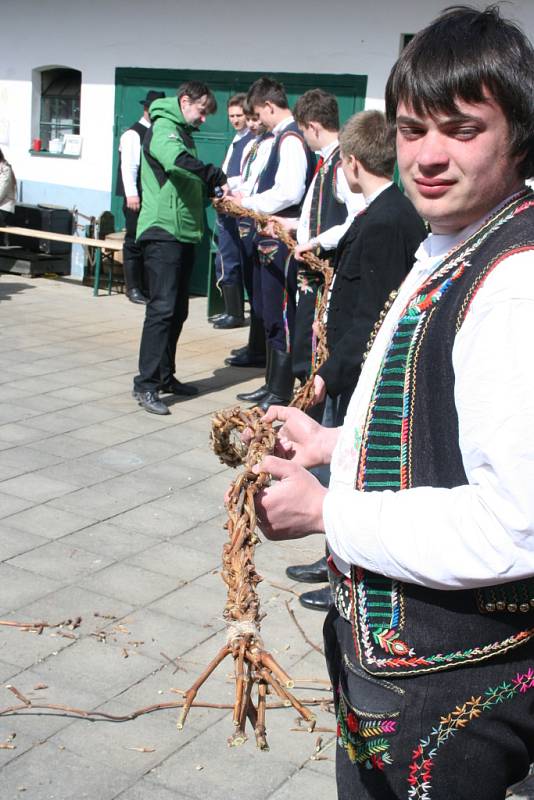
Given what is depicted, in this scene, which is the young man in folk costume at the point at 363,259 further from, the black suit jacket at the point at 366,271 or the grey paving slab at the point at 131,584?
the grey paving slab at the point at 131,584

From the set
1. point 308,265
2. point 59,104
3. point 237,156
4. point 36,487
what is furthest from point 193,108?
point 59,104

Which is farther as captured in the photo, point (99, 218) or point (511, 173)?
point (99, 218)

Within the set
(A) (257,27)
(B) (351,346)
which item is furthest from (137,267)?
(B) (351,346)

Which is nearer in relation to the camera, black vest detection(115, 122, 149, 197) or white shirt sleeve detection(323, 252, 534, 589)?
white shirt sleeve detection(323, 252, 534, 589)

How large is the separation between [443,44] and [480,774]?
1141 millimetres

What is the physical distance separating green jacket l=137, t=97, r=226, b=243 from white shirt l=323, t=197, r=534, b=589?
586cm

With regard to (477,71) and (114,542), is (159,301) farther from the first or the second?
(477,71)

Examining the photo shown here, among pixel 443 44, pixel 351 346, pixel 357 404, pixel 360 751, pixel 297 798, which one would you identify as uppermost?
pixel 443 44

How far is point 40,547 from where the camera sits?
15.7 ft

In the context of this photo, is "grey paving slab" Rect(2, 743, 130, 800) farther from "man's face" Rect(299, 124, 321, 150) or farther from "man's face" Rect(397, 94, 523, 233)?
"man's face" Rect(299, 124, 321, 150)

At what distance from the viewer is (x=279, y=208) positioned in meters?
7.52

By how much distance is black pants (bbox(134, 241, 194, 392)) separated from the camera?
23.9 feet

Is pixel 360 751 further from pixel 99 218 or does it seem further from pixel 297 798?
pixel 99 218

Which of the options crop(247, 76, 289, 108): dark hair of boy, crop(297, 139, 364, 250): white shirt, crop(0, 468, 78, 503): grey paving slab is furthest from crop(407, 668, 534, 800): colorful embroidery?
crop(247, 76, 289, 108): dark hair of boy
